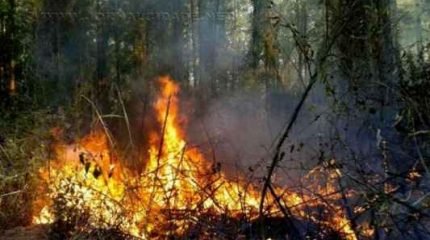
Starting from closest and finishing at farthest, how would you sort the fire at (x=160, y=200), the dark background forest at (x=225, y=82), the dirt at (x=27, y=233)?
the fire at (x=160, y=200), the dark background forest at (x=225, y=82), the dirt at (x=27, y=233)

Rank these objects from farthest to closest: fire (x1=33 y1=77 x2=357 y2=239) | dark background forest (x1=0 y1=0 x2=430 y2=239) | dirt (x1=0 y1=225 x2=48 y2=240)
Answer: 1. dirt (x1=0 y1=225 x2=48 y2=240)
2. dark background forest (x1=0 y1=0 x2=430 y2=239)
3. fire (x1=33 y1=77 x2=357 y2=239)

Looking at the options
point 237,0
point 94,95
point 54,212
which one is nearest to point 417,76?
point 54,212

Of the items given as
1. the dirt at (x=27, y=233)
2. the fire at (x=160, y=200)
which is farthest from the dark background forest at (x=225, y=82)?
the fire at (x=160, y=200)

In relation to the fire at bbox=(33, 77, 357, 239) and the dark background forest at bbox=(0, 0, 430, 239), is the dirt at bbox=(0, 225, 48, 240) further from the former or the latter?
the dark background forest at bbox=(0, 0, 430, 239)

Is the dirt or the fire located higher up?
the fire

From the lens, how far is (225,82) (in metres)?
14.7

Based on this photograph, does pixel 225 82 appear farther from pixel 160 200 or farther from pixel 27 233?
pixel 160 200

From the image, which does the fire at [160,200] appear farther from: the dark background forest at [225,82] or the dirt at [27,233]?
the dark background forest at [225,82]

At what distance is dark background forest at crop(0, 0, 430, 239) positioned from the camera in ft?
18.6

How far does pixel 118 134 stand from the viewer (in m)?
9.08

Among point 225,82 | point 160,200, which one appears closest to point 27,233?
point 160,200

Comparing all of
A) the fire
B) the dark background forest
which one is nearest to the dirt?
the fire

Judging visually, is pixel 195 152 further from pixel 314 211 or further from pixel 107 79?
pixel 107 79

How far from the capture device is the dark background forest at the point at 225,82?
567 centimetres
